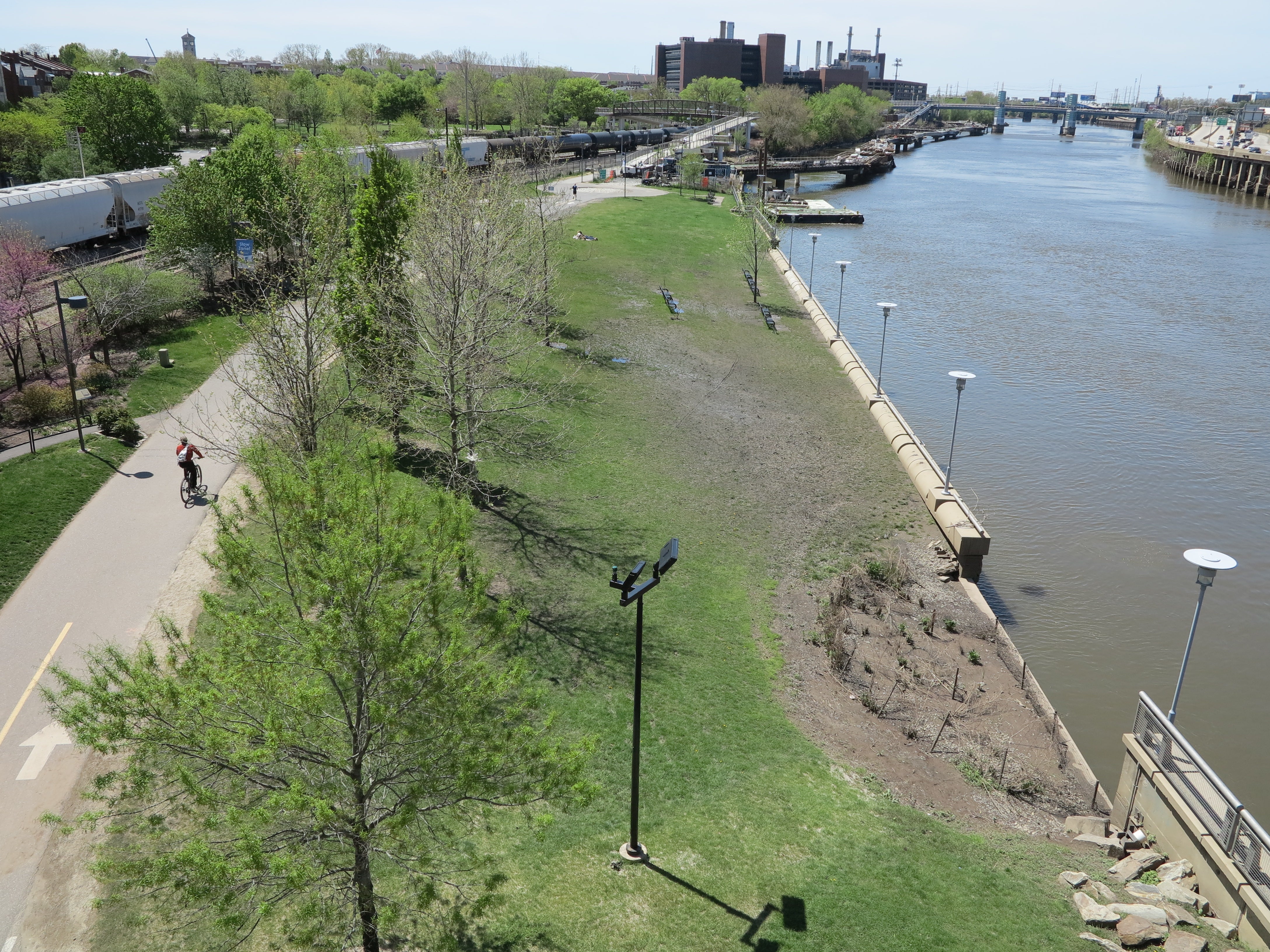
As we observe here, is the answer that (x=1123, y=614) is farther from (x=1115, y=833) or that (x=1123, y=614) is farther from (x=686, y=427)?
(x=686, y=427)

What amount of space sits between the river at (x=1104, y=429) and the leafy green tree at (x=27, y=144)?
4949 cm

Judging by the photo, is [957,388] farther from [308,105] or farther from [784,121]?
[784,121]

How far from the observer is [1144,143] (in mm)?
198750

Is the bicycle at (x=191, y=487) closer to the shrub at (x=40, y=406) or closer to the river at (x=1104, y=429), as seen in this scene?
the shrub at (x=40, y=406)

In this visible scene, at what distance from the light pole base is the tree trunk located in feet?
12.1

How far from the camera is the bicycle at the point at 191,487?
2177 cm

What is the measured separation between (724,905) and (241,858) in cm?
615

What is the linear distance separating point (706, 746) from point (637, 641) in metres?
4.90

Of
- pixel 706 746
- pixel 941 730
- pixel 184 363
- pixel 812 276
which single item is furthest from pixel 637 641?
pixel 812 276

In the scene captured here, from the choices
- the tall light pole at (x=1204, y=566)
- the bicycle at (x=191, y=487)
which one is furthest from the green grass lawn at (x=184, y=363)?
the tall light pole at (x=1204, y=566)

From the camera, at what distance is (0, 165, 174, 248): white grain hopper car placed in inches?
1561

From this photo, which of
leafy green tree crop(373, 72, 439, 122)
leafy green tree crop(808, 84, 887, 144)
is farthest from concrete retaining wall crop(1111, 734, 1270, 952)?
leafy green tree crop(808, 84, 887, 144)

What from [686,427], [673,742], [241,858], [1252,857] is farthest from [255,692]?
[686,427]

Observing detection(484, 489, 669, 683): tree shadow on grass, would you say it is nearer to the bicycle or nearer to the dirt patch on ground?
the dirt patch on ground
